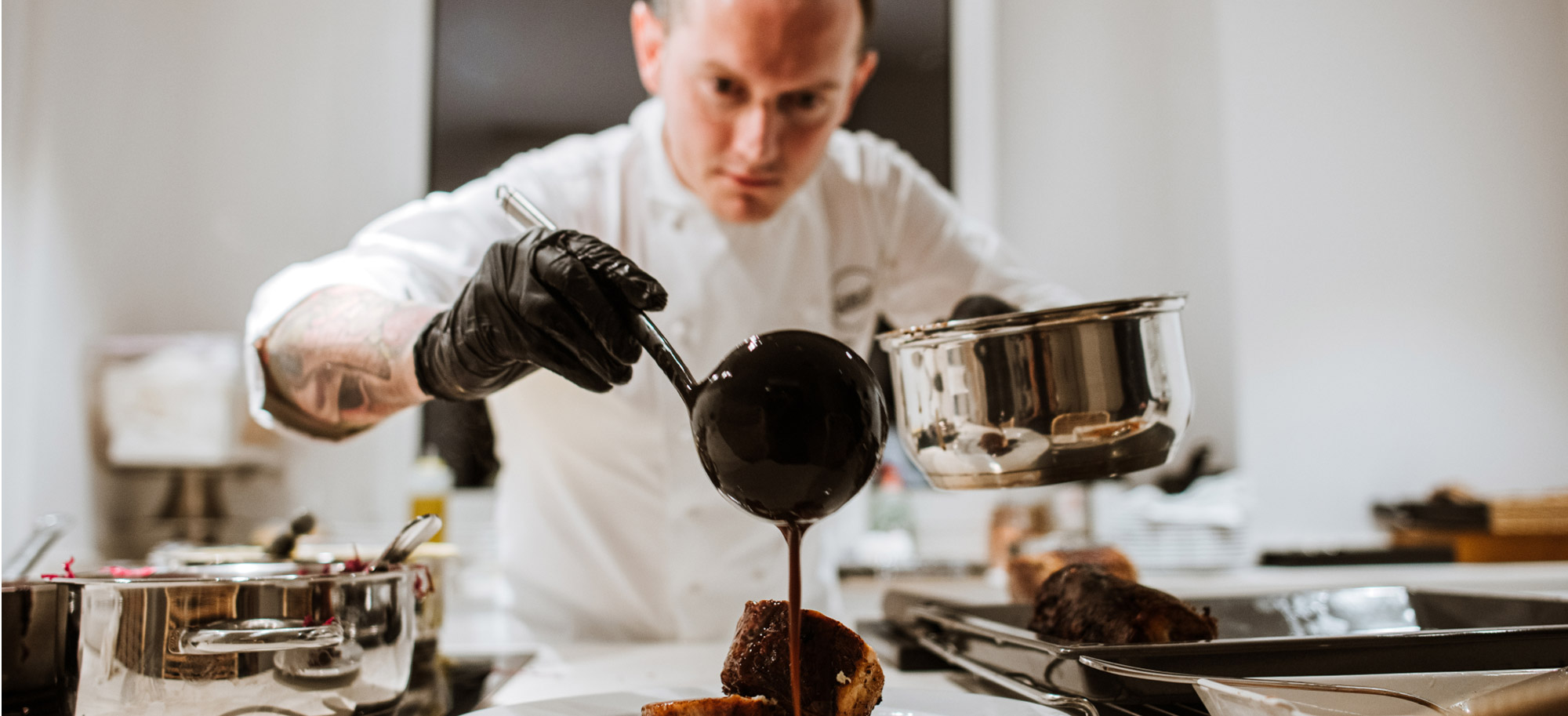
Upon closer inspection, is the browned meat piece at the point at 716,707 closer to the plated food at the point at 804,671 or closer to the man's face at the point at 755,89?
the plated food at the point at 804,671

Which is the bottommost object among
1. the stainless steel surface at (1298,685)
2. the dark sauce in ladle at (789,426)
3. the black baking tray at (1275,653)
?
the black baking tray at (1275,653)

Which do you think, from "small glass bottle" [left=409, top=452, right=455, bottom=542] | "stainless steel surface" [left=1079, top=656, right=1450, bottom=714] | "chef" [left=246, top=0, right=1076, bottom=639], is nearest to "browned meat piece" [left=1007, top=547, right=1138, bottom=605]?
"chef" [left=246, top=0, right=1076, bottom=639]

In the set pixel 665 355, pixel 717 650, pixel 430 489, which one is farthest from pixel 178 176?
pixel 665 355

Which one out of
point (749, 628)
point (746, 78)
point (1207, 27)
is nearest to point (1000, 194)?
point (1207, 27)

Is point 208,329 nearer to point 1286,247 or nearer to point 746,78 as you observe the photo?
point 746,78

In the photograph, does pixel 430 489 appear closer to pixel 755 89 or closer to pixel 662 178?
pixel 662 178

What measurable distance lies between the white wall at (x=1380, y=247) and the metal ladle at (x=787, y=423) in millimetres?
2959

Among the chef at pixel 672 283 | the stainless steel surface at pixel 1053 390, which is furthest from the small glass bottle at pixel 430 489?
the stainless steel surface at pixel 1053 390

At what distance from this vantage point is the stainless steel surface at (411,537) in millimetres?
951

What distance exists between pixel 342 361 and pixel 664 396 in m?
0.69

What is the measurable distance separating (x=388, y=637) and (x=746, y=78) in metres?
0.93

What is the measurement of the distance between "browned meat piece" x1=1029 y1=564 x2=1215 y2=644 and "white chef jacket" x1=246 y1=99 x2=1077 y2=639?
82 centimetres

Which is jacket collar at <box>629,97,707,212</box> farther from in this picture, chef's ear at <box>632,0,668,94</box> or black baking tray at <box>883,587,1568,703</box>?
black baking tray at <box>883,587,1568,703</box>

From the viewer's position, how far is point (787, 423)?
2.49ft
